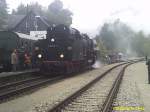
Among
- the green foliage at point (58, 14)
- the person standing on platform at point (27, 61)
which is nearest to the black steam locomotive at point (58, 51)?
the person standing on platform at point (27, 61)

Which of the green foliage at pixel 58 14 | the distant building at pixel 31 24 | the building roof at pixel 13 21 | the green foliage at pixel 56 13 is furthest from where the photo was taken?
the green foliage at pixel 56 13

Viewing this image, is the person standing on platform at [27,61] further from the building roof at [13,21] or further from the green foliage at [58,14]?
the green foliage at [58,14]

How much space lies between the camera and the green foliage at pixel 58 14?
9762 cm

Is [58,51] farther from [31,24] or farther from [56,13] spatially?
[56,13]

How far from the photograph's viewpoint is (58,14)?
101500 mm

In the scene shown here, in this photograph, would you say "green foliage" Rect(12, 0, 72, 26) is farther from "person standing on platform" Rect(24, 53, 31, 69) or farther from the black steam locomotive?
the black steam locomotive

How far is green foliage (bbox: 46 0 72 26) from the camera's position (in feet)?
320

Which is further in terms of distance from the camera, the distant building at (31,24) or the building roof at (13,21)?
the building roof at (13,21)
